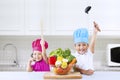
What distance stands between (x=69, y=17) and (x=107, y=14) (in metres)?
0.45

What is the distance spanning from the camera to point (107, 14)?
9.55 feet

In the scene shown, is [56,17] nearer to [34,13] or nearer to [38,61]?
[34,13]

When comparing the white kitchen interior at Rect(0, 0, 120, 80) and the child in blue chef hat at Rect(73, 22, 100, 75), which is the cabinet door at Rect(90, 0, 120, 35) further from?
the child in blue chef hat at Rect(73, 22, 100, 75)

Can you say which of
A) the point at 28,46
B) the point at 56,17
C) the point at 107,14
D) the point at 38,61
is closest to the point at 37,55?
the point at 38,61

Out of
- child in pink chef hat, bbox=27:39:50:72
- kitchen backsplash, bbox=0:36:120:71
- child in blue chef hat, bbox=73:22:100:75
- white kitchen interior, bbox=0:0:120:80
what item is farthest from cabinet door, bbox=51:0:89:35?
child in blue chef hat, bbox=73:22:100:75

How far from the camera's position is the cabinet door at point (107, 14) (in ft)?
9.53

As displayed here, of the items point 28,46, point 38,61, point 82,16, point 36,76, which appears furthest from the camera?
point 28,46

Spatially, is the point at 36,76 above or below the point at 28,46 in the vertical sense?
below

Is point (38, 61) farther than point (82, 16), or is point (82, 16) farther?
point (82, 16)

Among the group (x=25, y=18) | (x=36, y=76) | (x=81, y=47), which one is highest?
(x=25, y=18)

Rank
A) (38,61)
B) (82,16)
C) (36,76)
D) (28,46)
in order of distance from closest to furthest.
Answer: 1. (36,76)
2. (38,61)
3. (82,16)
4. (28,46)

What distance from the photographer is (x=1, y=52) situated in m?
3.25

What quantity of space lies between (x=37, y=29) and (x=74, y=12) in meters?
0.48

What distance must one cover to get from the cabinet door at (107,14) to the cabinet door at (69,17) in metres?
0.13
